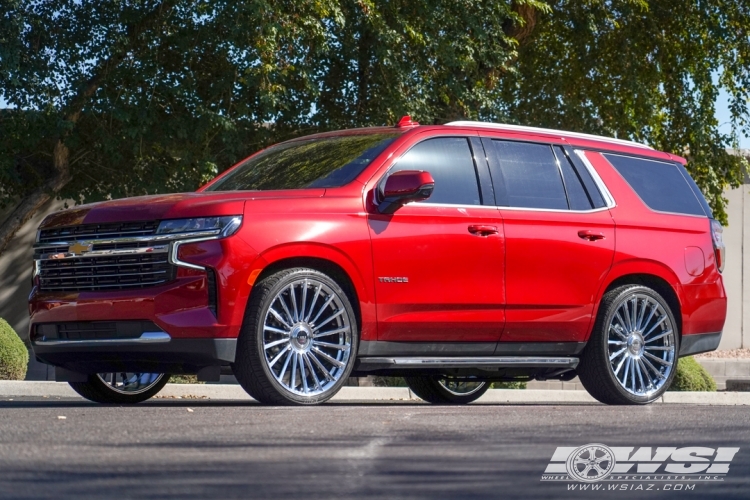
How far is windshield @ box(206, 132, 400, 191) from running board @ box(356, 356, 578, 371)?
3.92 ft

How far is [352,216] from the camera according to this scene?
8.19 metres

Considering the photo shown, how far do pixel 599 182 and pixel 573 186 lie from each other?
0.90 ft

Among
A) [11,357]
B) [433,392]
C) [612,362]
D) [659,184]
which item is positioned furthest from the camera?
[11,357]

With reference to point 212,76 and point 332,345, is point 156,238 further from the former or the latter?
point 212,76

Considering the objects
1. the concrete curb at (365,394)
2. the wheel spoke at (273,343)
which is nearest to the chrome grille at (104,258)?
the wheel spoke at (273,343)

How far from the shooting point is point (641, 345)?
32.0ft

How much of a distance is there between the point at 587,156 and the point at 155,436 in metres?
5.16

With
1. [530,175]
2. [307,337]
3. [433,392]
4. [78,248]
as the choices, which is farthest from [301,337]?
[433,392]

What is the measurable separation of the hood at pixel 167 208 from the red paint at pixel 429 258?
1cm

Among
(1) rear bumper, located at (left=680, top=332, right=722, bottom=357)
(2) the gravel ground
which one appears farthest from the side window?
(2) the gravel ground

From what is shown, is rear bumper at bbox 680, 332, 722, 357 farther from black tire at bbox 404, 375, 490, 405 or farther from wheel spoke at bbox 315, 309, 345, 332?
wheel spoke at bbox 315, 309, 345, 332

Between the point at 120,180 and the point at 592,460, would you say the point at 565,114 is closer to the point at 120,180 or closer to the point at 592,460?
the point at 120,180

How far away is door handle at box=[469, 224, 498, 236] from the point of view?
28.7ft

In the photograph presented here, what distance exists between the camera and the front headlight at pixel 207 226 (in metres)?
7.69
